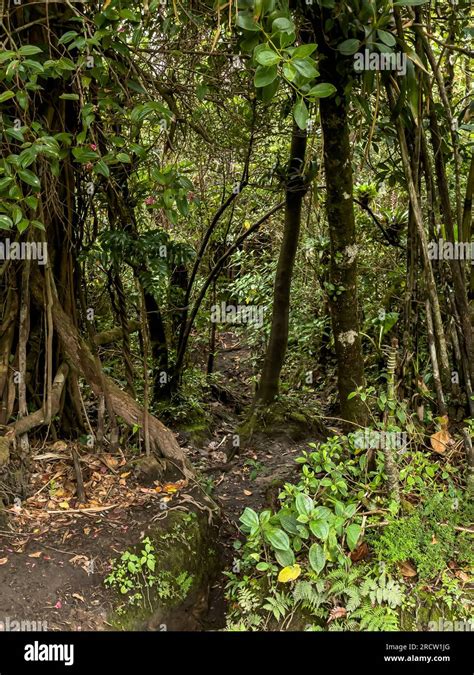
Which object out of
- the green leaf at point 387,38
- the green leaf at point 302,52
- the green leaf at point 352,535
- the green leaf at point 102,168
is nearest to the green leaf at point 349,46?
the green leaf at point 387,38

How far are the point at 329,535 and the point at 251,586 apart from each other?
18.6 inches

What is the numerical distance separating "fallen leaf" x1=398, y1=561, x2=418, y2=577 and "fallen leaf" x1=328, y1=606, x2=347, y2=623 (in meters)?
0.31

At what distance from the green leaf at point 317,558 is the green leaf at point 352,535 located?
0.12m

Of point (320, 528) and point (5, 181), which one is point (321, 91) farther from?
point (320, 528)

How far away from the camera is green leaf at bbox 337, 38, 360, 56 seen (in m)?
2.51

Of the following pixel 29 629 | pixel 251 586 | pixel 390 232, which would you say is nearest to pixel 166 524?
pixel 251 586

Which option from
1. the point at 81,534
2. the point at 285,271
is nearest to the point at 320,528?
the point at 81,534

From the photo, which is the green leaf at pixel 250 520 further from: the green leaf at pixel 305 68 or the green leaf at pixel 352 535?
the green leaf at pixel 305 68

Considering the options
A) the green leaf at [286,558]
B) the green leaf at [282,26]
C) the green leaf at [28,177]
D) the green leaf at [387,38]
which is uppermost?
the green leaf at [387,38]

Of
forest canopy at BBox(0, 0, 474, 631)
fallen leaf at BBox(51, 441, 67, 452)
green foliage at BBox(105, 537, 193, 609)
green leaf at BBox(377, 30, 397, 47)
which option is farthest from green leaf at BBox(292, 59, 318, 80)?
fallen leaf at BBox(51, 441, 67, 452)

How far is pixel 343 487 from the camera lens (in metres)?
2.55

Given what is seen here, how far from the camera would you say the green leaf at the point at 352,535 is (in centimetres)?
232

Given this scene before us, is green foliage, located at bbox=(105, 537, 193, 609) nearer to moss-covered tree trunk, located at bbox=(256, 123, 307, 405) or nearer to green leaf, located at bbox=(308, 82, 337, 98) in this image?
green leaf, located at bbox=(308, 82, 337, 98)

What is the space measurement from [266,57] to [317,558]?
182 cm
